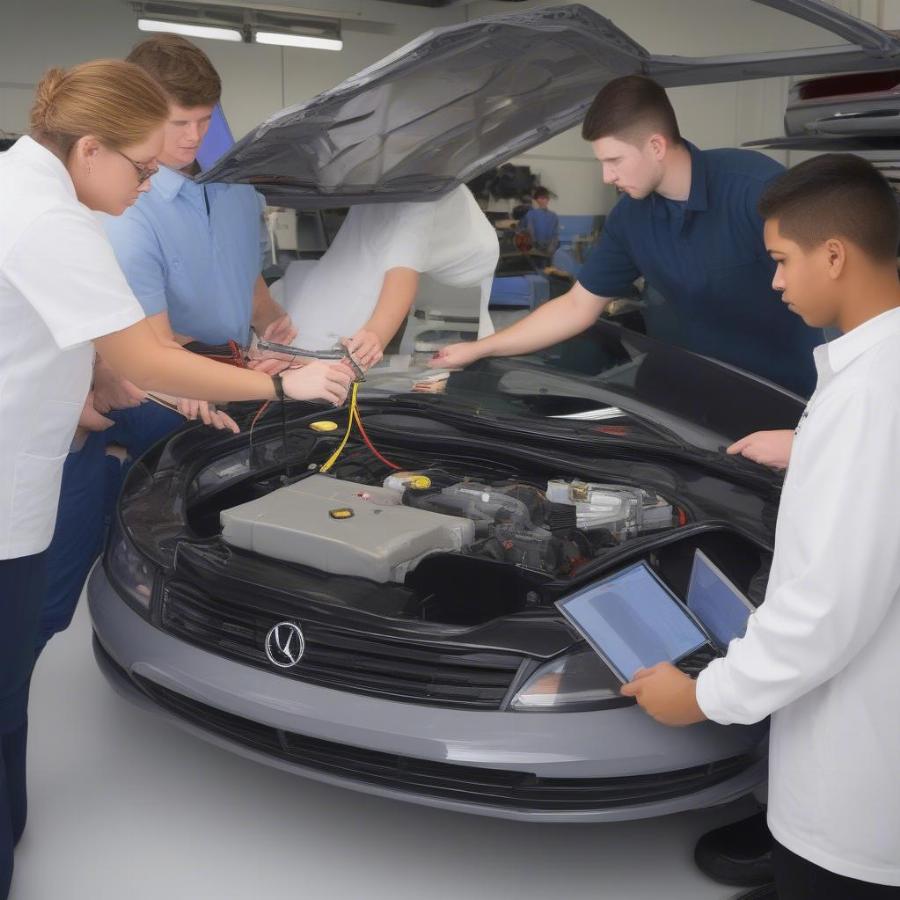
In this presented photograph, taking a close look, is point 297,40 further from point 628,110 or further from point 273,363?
point 628,110

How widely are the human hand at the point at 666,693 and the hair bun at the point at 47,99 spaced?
1.27m

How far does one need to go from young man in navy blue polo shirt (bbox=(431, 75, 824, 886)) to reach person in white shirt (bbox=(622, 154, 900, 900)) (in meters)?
1.31

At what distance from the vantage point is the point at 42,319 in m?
1.66

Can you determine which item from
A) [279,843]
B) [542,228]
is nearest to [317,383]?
[279,843]

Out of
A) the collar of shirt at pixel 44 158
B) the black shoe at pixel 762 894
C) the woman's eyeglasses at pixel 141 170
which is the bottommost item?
the black shoe at pixel 762 894

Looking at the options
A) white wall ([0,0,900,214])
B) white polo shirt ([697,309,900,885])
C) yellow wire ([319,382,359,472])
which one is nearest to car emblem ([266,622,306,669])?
yellow wire ([319,382,359,472])

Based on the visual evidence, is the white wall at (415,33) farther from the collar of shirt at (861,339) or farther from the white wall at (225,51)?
the collar of shirt at (861,339)

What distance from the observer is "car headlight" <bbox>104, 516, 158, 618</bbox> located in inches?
85.0

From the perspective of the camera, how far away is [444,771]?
A: 180cm

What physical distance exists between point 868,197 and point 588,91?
5.54 feet

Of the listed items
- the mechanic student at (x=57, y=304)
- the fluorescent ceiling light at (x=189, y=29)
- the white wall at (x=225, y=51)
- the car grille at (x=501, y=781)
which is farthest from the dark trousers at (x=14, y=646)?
the fluorescent ceiling light at (x=189, y=29)

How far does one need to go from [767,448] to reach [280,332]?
163cm

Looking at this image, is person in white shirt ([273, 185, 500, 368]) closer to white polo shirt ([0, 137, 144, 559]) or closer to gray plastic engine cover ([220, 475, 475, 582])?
gray plastic engine cover ([220, 475, 475, 582])

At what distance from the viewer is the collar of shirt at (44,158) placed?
1.67 m
